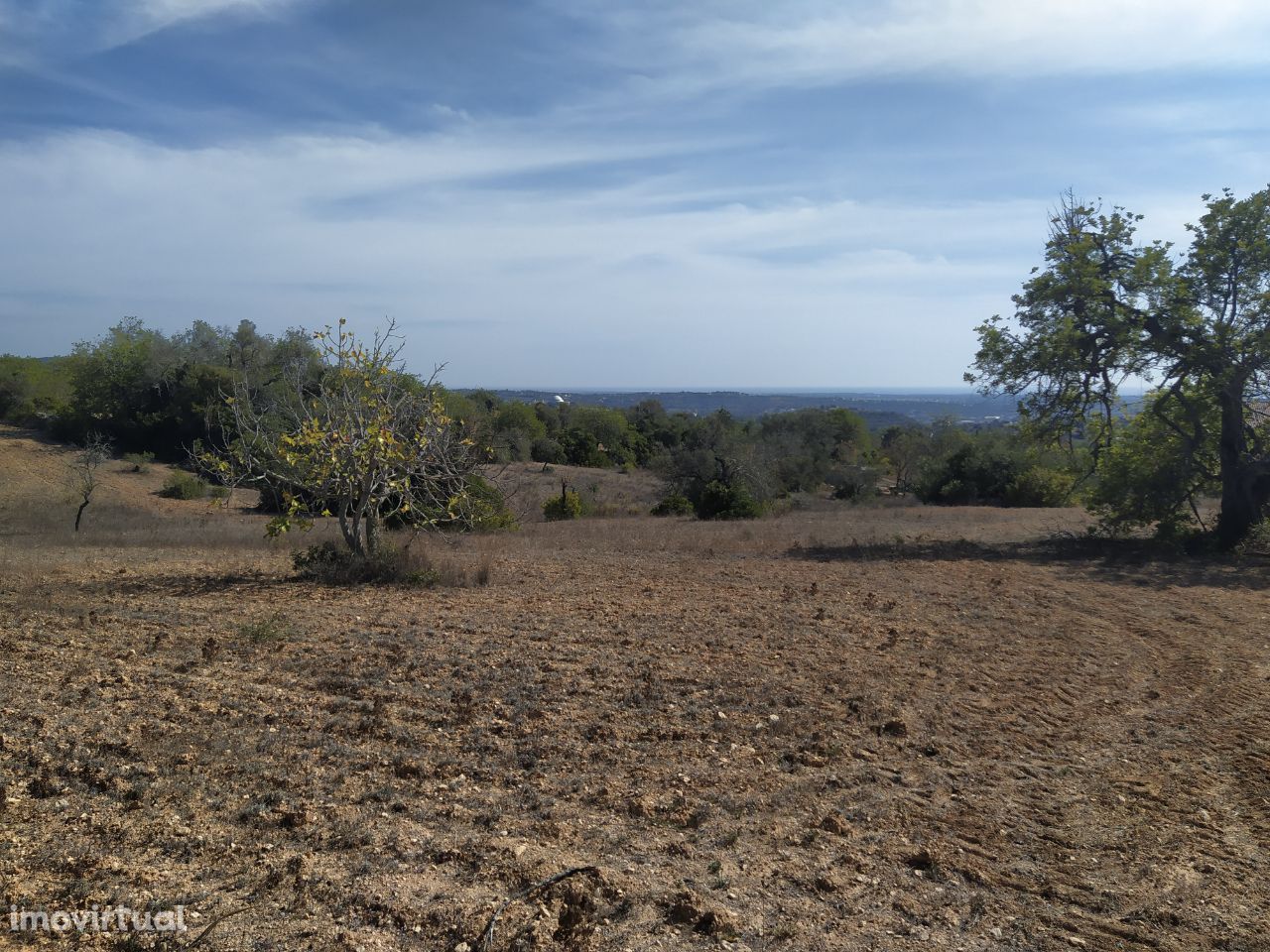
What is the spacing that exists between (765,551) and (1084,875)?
10921 mm

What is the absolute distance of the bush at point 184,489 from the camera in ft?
98.3

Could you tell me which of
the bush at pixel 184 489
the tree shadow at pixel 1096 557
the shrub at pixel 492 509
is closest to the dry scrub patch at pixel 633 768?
the tree shadow at pixel 1096 557

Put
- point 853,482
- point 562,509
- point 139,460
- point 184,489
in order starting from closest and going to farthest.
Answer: point 562,509, point 184,489, point 139,460, point 853,482

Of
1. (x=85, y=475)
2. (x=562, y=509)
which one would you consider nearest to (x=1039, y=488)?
(x=562, y=509)

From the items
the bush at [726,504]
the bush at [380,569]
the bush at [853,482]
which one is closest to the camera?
the bush at [380,569]

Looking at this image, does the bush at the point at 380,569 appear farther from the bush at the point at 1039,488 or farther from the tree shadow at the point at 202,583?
the bush at the point at 1039,488

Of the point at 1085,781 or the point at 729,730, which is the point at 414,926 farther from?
the point at 1085,781

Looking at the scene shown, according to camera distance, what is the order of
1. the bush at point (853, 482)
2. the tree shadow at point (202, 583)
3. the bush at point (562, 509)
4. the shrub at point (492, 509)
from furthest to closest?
the bush at point (853, 482) < the bush at point (562, 509) < the shrub at point (492, 509) < the tree shadow at point (202, 583)

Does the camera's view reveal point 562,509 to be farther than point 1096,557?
Yes

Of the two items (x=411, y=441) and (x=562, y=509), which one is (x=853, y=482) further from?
(x=411, y=441)

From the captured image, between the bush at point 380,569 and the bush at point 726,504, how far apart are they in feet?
47.2

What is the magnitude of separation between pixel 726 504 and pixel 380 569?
15642 mm

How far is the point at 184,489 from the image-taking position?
30.0 metres

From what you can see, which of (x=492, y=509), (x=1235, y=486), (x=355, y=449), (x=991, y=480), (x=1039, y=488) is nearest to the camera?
(x=355, y=449)
